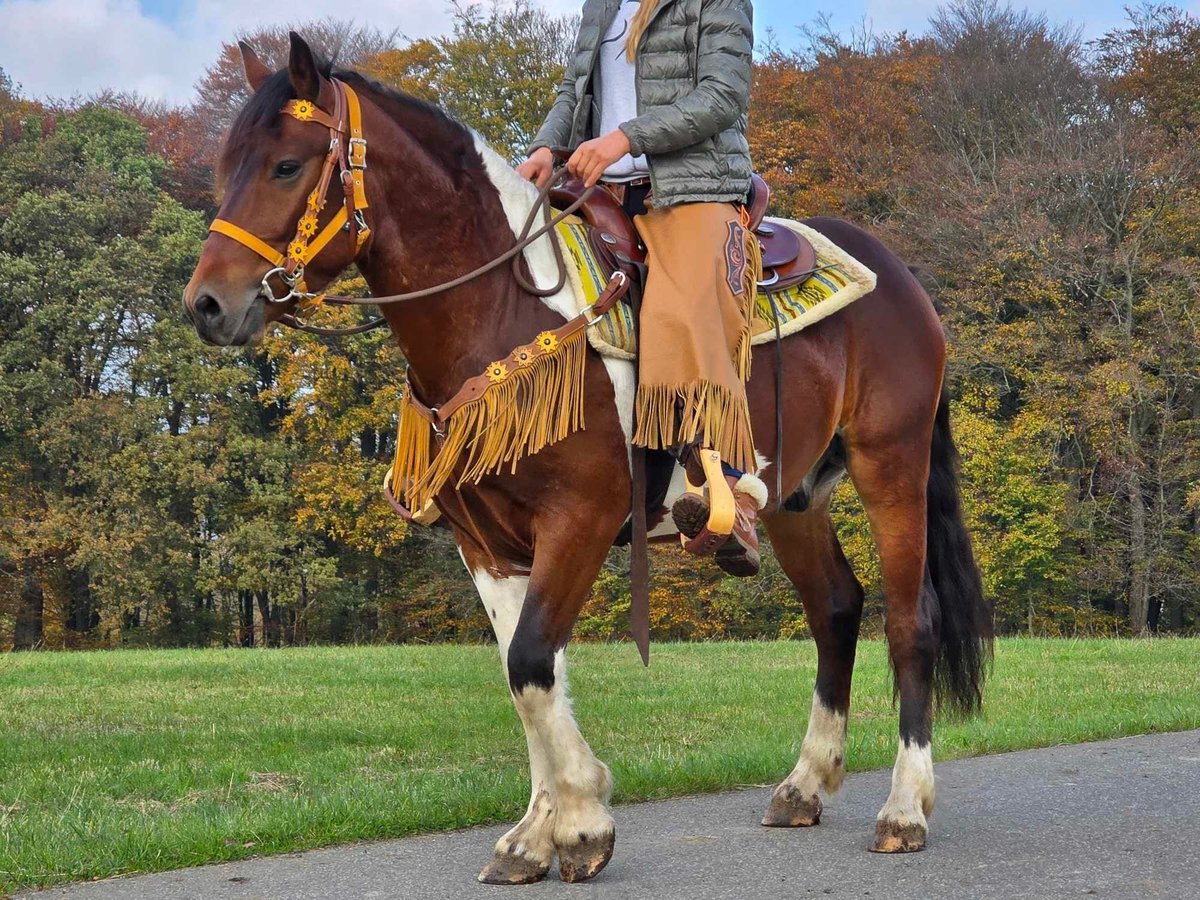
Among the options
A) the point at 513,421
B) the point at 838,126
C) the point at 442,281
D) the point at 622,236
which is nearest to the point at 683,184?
the point at 622,236

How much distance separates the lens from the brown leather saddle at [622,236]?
4.74m

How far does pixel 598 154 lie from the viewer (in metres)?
4.57

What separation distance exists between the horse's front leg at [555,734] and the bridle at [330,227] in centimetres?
94

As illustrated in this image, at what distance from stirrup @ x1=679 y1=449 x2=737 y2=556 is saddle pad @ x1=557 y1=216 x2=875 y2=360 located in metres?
0.46

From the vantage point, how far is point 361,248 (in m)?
4.27

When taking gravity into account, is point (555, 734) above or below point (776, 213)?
below

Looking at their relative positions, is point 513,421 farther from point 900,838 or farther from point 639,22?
point 900,838

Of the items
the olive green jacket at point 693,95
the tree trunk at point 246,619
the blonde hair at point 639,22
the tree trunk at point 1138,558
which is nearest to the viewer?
the olive green jacket at point 693,95

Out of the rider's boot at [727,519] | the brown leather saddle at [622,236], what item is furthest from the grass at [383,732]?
the brown leather saddle at [622,236]

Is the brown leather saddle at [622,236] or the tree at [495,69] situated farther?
the tree at [495,69]

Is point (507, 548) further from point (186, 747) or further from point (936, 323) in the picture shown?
point (186, 747)

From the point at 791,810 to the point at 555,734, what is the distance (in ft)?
4.75

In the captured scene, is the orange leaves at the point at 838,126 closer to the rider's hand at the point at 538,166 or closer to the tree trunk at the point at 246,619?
the tree trunk at the point at 246,619

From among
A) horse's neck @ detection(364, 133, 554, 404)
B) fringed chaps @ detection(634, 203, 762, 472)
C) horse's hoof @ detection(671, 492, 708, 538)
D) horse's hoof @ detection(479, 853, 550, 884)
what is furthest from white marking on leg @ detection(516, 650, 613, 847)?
horse's neck @ detection(364, 133, 554, 404)
